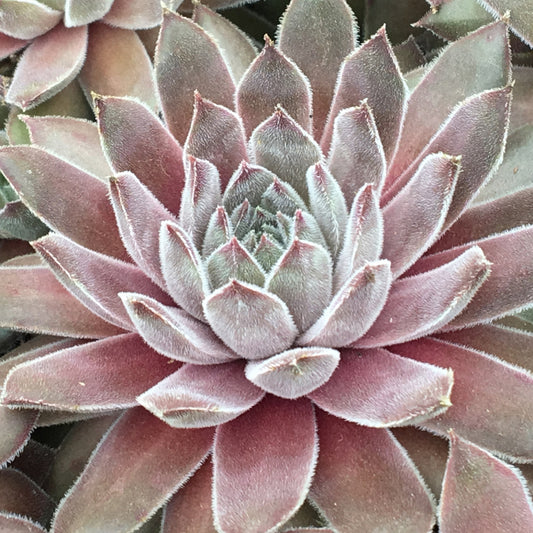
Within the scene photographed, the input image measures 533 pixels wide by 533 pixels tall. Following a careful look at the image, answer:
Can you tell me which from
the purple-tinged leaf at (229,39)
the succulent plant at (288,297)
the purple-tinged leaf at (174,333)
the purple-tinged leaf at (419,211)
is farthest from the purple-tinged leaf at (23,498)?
the purple-tinged leaf at (229,39)

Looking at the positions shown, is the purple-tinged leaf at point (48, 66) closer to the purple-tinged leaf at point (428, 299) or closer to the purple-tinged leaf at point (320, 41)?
the purple-tinged leaf at point (320, 41)

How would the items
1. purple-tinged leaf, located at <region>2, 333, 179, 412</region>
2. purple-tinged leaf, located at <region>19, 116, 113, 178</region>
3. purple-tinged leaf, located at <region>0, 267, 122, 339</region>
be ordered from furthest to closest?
purple-tinged leaf, located at <region>19, 116, 113, 178</region> → purple-tinged leaf, located at <region>0, 267, 122, 339</region> → purple-tinged leaf, located at <region>2, 333, 179, 412</region>

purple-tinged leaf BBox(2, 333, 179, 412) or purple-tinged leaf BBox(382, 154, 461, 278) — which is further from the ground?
purple-tinged leaf BBox(382, 154, 461, 278)

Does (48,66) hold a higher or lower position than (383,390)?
higher

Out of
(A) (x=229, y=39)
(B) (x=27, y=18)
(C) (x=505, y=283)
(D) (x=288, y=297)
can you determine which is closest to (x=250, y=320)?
(D) (x=288, y=297)

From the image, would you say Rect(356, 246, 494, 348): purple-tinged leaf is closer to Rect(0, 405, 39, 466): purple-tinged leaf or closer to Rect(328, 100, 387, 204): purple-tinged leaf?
Rect(328, 100, 387, 204): purple-tinged leaf

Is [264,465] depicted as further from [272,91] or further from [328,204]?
[272,91]

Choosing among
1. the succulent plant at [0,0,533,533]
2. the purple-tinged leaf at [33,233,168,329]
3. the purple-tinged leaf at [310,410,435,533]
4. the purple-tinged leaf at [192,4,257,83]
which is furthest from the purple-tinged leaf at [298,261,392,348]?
the purple-tinged leaf at [192,4,257,83]
